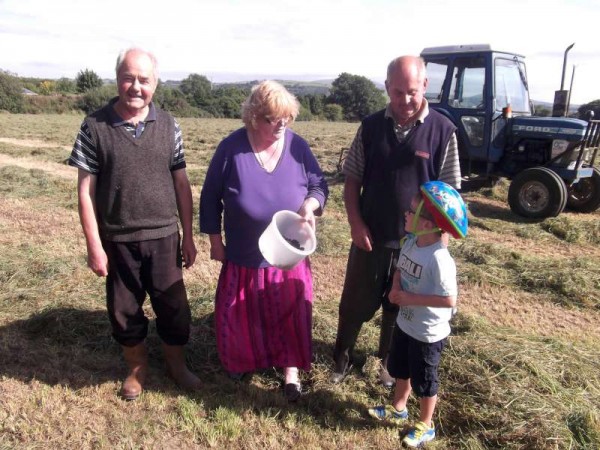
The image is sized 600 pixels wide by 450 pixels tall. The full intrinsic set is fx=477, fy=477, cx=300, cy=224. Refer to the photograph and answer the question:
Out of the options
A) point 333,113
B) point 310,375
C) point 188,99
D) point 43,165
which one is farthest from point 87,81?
point 310,375

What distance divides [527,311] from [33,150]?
487 inches

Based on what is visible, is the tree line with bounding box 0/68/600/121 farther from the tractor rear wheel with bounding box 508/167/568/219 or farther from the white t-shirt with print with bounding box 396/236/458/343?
the white t-shirt with print with bounding box 396/236/458/343

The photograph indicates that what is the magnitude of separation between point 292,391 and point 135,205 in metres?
1.44

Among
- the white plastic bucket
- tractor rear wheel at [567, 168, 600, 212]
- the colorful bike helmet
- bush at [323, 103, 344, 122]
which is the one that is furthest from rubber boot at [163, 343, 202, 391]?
bush at [323, 103, 344, 122]

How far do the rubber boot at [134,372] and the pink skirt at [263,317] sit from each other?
491mm

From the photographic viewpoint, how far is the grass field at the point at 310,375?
8.34 ft

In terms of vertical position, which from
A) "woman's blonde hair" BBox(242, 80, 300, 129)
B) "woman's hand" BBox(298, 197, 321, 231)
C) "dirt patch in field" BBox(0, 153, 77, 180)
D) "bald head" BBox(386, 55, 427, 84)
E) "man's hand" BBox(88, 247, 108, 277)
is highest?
"bald head" BBox(386, 55, 427, 84)

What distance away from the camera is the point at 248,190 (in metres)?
2.53

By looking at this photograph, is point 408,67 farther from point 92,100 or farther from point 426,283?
point 92,100

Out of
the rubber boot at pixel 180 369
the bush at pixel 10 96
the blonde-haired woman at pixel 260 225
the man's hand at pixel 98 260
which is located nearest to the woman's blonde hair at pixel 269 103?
the blonde-haired woman at pixel 260 225

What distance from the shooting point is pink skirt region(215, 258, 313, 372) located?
279 centimetres

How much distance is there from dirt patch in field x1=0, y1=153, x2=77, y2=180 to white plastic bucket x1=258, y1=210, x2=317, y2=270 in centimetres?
784

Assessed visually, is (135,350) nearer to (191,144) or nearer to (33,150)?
(33,150)

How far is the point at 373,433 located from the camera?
8.55 ft
